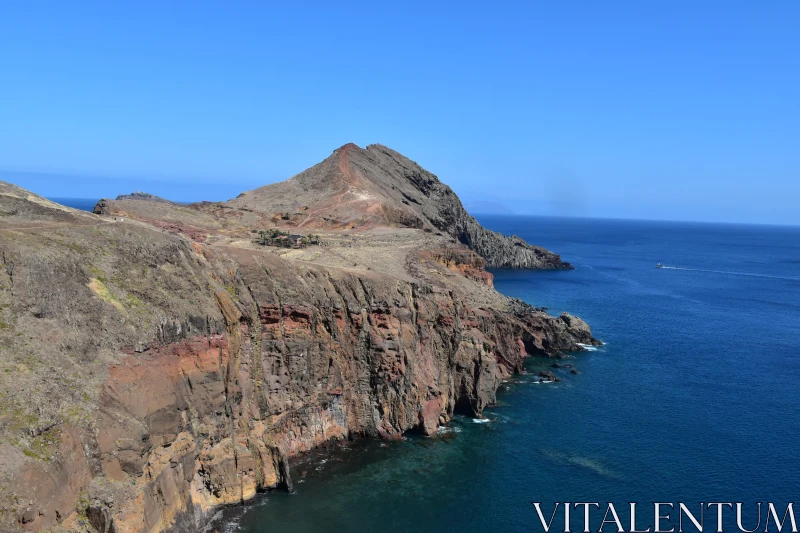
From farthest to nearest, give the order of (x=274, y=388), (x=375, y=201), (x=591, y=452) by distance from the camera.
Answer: (x=375, y=201) < (x=591, y=452) < (x=274, y=388)

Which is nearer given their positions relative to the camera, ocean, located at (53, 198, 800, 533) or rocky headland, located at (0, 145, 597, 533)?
rocky headland, located at (0, 145, 597, 533)

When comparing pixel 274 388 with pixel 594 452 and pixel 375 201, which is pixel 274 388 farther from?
pixel 375 201

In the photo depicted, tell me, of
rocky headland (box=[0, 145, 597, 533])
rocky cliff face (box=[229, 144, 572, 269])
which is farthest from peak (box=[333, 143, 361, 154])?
rocky headland (box=[0, 145, 597, 533])

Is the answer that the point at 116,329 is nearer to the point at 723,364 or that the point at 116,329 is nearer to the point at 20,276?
the point at 20,276

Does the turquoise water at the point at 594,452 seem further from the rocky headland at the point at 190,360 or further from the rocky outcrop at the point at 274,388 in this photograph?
the rocky headland at the point at 190,360

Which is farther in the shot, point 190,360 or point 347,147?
point 347,147

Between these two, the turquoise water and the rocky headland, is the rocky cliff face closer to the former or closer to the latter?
the rocky headland

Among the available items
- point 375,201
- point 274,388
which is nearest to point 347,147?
point 375,201

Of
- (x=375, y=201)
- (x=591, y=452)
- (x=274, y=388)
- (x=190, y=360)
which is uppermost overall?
(x=375, y=201)

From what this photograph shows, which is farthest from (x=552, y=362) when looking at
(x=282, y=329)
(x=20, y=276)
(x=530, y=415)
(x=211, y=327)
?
(x=20, y=276)
